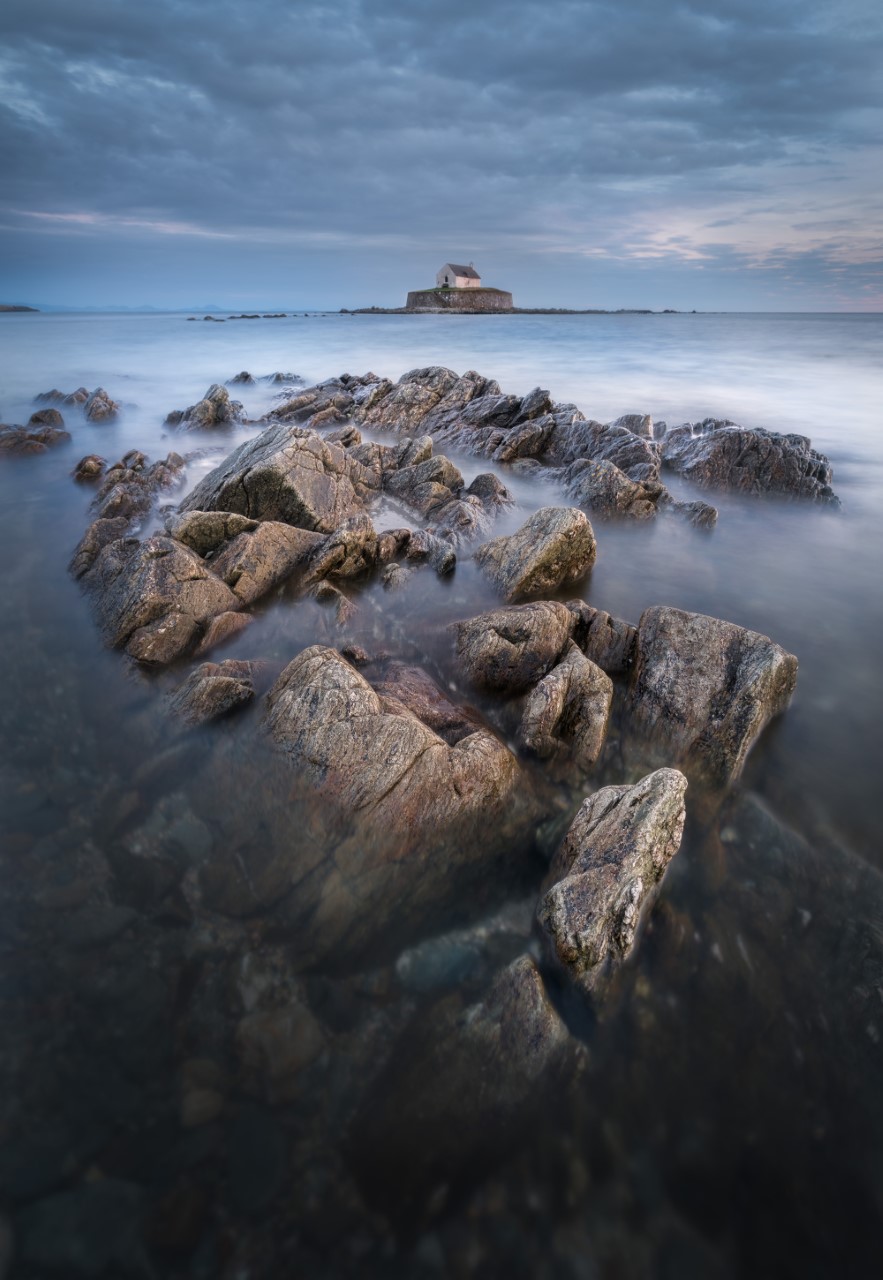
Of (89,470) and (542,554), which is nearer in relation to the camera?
(542,554)

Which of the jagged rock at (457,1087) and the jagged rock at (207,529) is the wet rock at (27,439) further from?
the jagged rock at (457,1087)

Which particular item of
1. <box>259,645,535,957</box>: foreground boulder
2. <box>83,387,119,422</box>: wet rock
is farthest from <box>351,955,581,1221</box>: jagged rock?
<box>83,387,119,422</box>: wet rock

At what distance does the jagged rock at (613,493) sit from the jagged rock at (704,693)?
7649 mm

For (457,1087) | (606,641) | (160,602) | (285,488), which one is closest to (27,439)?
(285,488)

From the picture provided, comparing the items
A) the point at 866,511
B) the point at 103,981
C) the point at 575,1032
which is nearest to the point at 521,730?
the point at 575,1032

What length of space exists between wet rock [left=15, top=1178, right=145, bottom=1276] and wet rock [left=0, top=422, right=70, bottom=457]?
22.3 metres

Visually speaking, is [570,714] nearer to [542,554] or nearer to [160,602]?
[542,554]

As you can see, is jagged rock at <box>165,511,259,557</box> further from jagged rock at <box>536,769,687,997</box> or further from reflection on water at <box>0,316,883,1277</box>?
jagged rock at <box>536,769,687,997</box>

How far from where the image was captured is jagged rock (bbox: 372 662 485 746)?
7184 mm

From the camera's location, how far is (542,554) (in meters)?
10.9

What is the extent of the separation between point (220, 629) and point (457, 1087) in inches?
272

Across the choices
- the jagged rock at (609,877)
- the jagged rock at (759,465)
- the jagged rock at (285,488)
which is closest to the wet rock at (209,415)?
the jagged rock at (285,488)

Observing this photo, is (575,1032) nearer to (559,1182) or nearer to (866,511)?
(559,1182)

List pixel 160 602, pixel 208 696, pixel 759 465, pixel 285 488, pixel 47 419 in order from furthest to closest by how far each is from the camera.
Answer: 1. pixel 47 419
2. pixel 759 465
3. pixel 285 488
4. pixel 160 602
5. pixel 208 696
